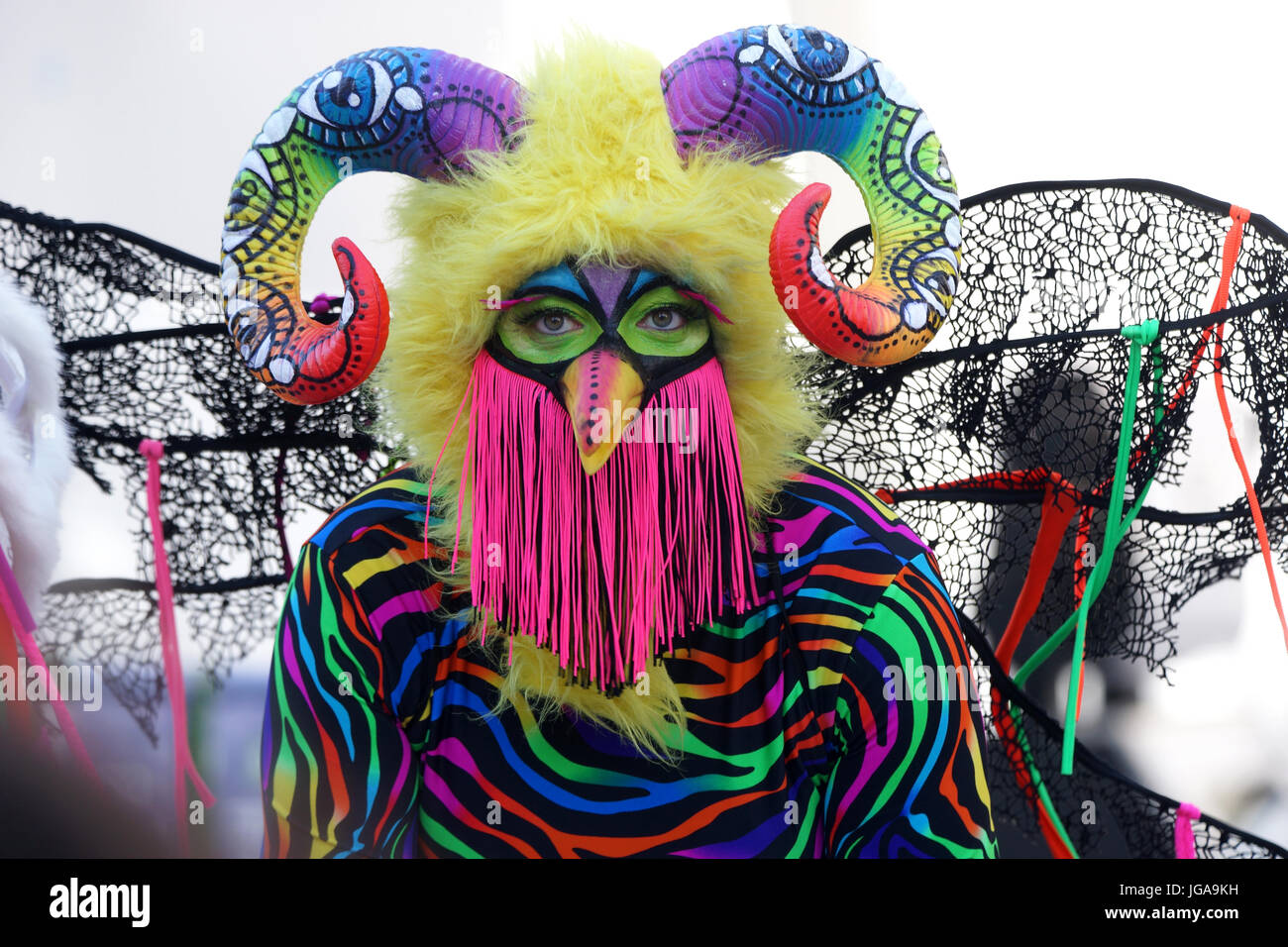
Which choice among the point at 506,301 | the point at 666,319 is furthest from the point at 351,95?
the point at 666,319

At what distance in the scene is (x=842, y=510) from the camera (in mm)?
986

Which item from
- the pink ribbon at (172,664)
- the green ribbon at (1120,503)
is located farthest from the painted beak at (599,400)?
the pink ribbon at (172,664)

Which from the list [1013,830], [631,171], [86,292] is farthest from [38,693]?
[1013,830]

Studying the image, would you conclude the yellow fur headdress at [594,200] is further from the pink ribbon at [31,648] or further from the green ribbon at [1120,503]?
the pink ribbon at [31,648]

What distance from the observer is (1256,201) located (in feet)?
4.15

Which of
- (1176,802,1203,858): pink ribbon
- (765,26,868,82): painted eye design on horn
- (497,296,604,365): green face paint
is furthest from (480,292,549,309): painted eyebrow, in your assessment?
(1176,802,1203,858): pink ribbon

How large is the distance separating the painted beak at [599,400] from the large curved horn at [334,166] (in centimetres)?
19

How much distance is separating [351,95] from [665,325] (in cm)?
35

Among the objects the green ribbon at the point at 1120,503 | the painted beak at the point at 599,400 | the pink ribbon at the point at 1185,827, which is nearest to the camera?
the painted beak at the point at 599,400

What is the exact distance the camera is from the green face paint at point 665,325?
0.85 metres

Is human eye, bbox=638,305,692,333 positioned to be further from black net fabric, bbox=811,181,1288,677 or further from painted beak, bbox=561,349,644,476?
black net fabric, bbox=811,181,1288,677

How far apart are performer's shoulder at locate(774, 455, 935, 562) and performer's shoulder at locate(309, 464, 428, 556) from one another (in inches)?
15.0

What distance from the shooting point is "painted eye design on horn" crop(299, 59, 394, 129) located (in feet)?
2.78

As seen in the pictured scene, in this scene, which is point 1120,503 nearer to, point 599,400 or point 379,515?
point 599,400
